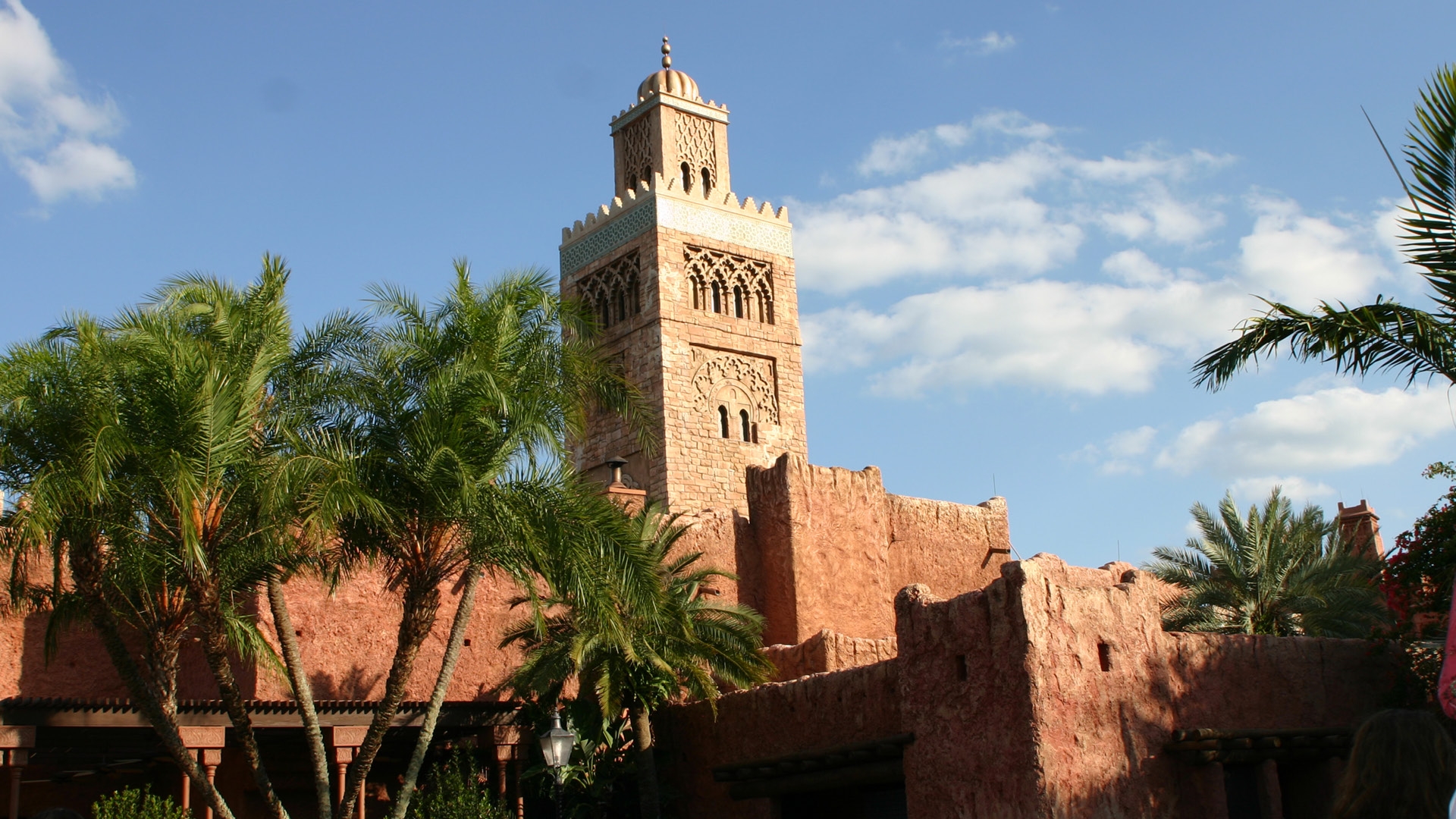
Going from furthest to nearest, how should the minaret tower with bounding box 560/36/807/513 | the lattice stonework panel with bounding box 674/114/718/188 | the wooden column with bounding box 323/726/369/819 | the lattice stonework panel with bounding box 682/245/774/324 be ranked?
the lattice stonework panel with bounding box 674/114/718/188, the lattice stonework panel with bounding box 682/245/774/324, the minaret tower with bounding box 560/36/807/513, the wooden column with bounding box 323/726/369/819

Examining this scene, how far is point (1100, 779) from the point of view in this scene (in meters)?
A: 12.2

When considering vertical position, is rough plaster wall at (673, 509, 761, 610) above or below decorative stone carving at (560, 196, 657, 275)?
below

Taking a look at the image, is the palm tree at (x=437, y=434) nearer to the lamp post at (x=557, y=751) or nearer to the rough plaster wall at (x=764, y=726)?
the lamp post at (x=557, y=751)

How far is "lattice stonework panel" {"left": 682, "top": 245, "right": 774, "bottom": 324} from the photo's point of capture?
103 ft

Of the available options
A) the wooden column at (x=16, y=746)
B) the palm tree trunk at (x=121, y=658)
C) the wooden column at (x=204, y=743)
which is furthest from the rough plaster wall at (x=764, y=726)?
the wooden column at (x=16, y=746)

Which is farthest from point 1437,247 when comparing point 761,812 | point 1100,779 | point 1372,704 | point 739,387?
point 739,387

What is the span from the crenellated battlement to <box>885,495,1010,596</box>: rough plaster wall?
10.1 m

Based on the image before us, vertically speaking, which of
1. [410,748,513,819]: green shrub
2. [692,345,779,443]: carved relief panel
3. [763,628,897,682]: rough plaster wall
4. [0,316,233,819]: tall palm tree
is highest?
[692,345,779,443]: carved relief panel

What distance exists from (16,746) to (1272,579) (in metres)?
14.9

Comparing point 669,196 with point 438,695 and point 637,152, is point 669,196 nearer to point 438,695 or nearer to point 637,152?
point 637,152

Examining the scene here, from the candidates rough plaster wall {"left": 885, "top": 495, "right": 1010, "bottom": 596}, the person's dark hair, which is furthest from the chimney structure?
the person's dark hair

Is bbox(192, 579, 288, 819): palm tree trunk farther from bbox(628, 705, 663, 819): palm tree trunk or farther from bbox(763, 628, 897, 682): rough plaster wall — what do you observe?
bbox(763, 628, 897, 682): rough plaster wall

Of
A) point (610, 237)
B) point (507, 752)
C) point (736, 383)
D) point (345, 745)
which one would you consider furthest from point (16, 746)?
point (610, 237)

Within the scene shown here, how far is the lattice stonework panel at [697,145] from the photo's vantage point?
32.1 m
